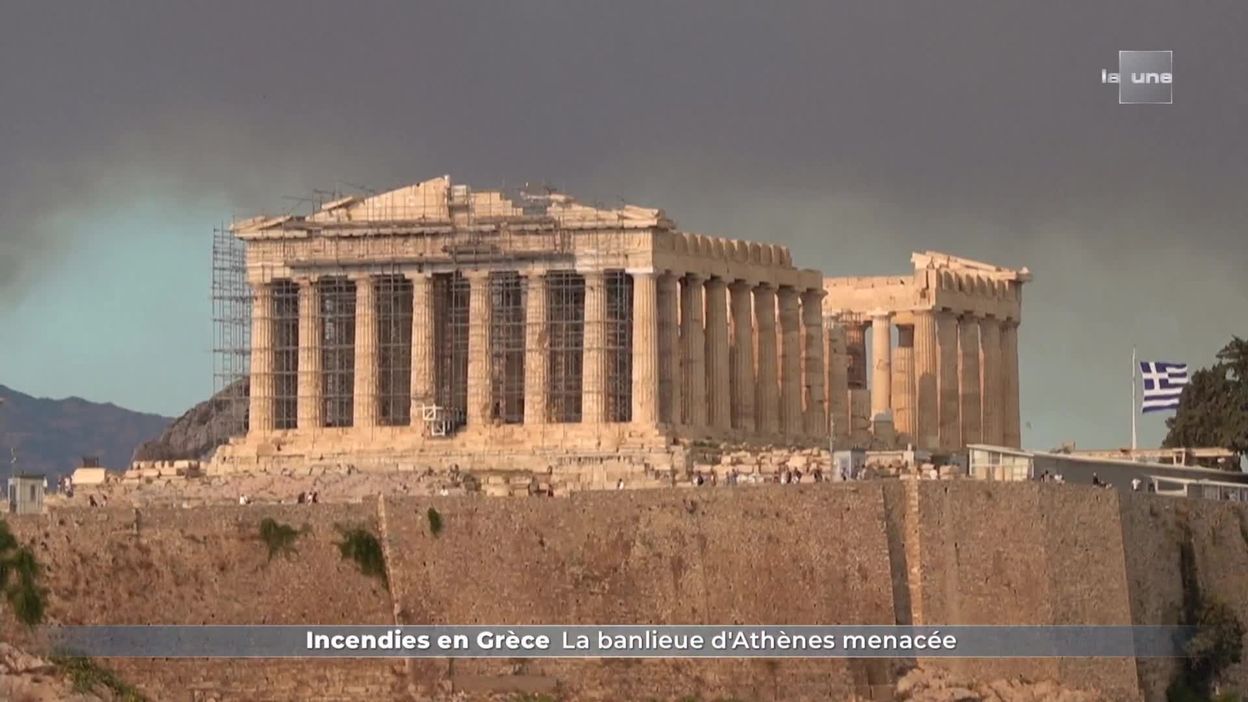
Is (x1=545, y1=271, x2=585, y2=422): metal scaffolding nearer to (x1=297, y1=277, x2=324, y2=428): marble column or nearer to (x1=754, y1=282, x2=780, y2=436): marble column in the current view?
(x1=754, y1=282, x2=780, y2=436): marble column

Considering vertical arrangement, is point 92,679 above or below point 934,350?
below

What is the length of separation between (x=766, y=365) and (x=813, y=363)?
2.90 meters

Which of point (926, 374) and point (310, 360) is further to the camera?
point (926, 374)

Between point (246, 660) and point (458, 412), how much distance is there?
2520 cm

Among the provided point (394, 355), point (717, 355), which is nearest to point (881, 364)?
point (717, 355)

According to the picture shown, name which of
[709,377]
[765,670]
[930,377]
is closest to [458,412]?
[709,377]

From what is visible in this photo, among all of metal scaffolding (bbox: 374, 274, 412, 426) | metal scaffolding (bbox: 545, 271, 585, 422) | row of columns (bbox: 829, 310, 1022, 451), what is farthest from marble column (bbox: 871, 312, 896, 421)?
metal scaffolding (bbox: 374, 274, 412, 426)

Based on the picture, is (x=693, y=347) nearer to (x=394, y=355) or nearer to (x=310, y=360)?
(x=394, y=355)

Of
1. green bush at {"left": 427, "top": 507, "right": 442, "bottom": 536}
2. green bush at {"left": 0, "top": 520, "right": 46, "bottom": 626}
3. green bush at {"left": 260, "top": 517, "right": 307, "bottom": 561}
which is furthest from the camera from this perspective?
green bush at {"left": 260, "top": 517, "right": 307, "bottom": 561}

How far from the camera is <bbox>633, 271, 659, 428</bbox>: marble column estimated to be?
124 metres

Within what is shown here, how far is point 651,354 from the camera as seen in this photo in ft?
407

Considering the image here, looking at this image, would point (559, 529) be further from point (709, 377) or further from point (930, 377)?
point (930, 377)

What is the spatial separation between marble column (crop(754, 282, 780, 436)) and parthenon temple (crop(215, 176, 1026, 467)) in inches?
2.6

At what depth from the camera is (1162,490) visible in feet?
377
